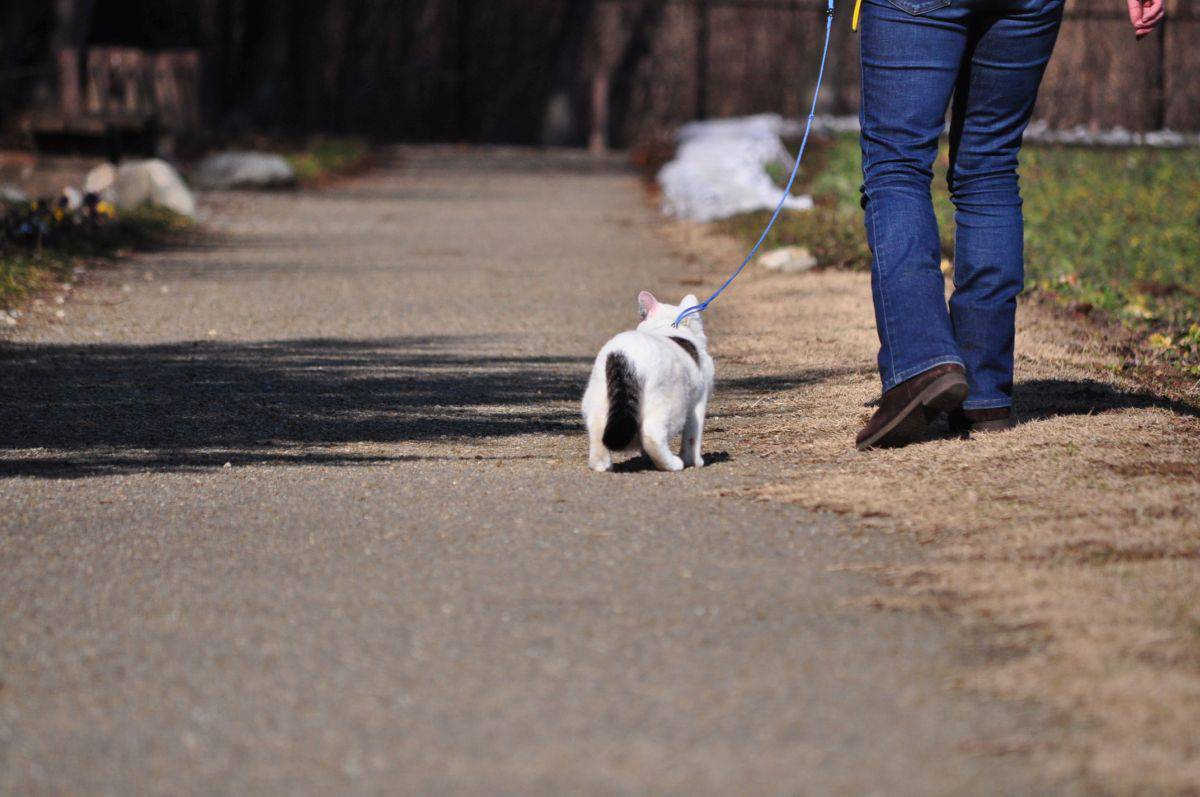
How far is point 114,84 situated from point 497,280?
818 centimetres

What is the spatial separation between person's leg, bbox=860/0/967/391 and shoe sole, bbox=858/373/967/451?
7 cm

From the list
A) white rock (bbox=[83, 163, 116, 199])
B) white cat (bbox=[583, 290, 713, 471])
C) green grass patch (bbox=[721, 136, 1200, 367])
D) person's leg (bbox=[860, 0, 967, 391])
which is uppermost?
person's leg (bbox=[860, 0, 967, 391])

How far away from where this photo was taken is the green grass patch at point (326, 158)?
15.9 metres

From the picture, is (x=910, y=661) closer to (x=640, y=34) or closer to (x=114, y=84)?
(x=114, y=84)

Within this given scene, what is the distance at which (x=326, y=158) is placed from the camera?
1736cm

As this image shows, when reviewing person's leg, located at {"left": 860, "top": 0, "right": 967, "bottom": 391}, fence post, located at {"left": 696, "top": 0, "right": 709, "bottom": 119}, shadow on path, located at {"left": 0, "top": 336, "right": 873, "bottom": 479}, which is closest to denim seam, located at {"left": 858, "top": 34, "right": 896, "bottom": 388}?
person's leg, located at {"left": 860, "top": 0, "right": 967, "bottom": 391}

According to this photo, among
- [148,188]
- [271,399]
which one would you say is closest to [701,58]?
[148,188]

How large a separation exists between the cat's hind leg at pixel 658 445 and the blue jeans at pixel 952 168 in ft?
2.21

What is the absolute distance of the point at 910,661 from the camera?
289 centimetres

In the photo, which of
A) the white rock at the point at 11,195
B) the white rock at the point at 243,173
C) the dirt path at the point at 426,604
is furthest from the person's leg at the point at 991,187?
the white rock at the point at 243,173

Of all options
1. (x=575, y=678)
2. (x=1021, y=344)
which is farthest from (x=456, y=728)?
(x=1021, y=344)

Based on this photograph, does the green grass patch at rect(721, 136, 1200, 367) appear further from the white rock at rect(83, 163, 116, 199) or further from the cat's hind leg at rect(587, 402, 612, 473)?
the white rock at rect(83, 163, 116, 199)

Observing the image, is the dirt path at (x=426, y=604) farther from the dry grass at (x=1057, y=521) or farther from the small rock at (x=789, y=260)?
the small rock at (x=789, y=260)

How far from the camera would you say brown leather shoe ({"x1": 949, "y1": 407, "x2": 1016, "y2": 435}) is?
4.68 m
